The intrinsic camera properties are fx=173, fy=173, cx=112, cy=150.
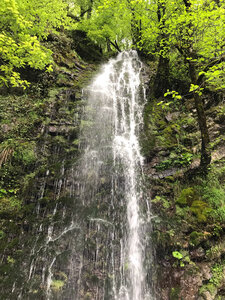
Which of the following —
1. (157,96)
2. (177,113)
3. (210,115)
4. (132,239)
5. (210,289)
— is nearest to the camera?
(210,289)

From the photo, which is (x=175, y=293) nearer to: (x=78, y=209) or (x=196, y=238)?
(x=196, y=238)

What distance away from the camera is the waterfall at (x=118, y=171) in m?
4.75

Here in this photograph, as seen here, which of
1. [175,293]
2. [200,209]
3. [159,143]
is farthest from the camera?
[159,143]

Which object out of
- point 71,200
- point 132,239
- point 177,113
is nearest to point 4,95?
point 71,200

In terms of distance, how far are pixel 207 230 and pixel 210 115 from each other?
4.80 metres

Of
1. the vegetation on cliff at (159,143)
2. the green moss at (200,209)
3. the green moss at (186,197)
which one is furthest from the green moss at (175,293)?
the green moss at (186,197)

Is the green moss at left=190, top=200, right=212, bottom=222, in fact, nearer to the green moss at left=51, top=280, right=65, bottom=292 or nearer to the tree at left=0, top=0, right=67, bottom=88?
the green moss at left=51, top=280, right=65, bottom=292

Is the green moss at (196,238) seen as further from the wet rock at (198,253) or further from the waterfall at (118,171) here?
the waterfall at (118,171)

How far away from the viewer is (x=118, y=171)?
21.7 ft

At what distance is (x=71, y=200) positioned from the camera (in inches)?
229

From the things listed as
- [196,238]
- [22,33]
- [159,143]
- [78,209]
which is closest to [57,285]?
[78,209]

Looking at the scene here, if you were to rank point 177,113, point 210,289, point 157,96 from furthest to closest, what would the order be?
point 157,96 → point 177,113 → point 210,289

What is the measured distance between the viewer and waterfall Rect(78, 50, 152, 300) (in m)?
4.75

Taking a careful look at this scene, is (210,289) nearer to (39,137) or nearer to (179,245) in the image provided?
(179,245)
